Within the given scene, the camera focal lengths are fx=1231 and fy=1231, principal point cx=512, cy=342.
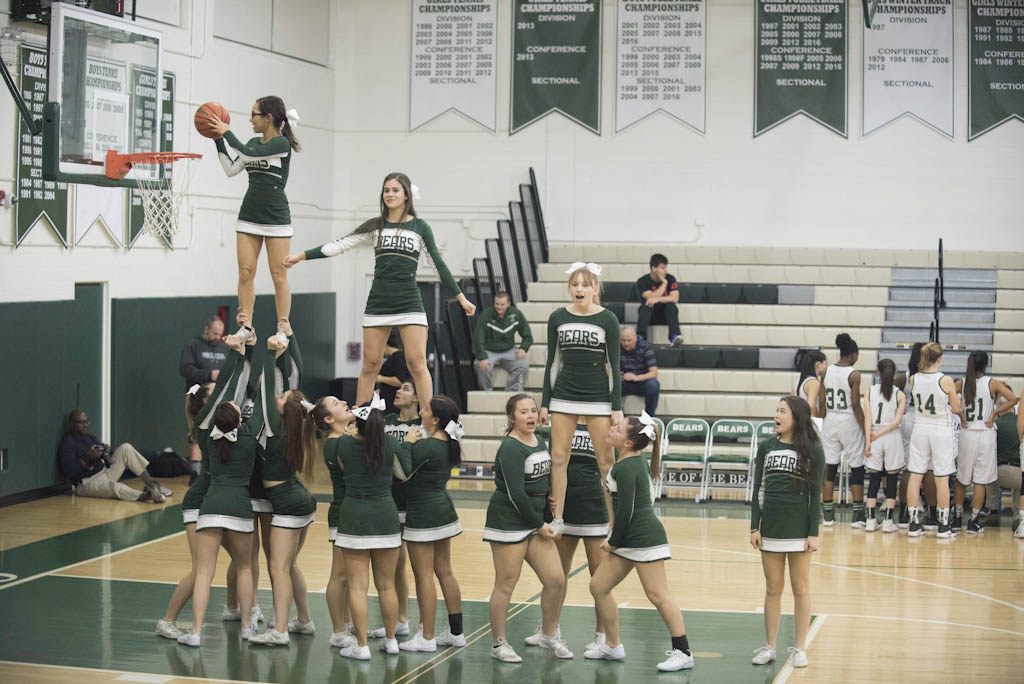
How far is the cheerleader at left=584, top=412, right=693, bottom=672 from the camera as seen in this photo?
6680 mm

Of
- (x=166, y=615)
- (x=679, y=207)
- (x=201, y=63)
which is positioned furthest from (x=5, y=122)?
(x=679, y=207)

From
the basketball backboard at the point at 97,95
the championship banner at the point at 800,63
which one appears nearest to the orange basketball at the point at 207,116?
the basketball backboard at the point at 97,95

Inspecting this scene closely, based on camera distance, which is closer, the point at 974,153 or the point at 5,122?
the point at 5,122

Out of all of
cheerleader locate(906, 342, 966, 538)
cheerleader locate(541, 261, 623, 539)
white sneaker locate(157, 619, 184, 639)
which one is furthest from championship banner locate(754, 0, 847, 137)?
white sneaker locate(157, 619, 184, 639)

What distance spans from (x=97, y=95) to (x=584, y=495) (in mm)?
5560

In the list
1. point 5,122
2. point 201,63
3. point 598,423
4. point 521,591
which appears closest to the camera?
point 598,423

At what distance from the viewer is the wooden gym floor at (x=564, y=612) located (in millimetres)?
6945

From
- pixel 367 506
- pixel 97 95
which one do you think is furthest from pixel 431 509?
pixel 97 95

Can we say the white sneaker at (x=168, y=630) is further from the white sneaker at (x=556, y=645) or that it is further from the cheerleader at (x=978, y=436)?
the cheerleader at (x=978, y=436)

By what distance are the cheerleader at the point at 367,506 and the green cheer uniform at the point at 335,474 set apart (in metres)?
0.05

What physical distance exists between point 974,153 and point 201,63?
10371 mm

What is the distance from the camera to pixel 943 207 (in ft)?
56.0

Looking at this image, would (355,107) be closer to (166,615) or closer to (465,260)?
(465,260)

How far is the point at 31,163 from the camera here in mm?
11906
